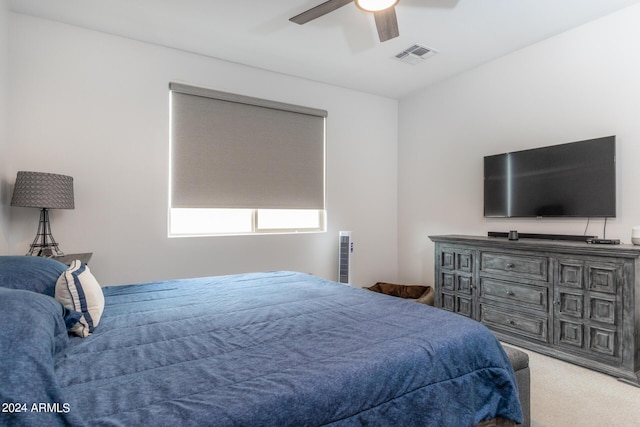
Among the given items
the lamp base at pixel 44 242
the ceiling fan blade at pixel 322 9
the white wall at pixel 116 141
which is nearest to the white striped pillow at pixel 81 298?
the lamp base at pixel 44 242

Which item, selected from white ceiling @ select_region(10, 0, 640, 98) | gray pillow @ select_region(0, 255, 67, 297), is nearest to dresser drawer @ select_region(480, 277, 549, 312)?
white ceiling @ select_region(10, 0, 640, 98)

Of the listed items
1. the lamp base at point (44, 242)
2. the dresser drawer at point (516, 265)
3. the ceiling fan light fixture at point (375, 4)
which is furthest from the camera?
the dresser drawer at point (516, 265)

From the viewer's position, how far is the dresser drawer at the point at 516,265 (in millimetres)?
2891

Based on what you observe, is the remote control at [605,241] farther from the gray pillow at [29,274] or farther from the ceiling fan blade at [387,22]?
the gray pillow at [29,274]

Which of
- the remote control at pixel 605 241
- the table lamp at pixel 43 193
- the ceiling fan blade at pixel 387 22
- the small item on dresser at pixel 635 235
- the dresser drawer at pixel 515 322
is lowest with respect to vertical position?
the dresser drawer at pixel 515 322

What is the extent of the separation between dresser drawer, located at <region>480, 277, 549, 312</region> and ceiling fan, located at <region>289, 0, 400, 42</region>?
7.77 ft

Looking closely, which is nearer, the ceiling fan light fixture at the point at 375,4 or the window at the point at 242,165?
the ceiling fan light fixture at the point at 375,4

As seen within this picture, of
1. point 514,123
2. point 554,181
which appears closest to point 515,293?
point 554,181

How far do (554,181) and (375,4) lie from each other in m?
2.25

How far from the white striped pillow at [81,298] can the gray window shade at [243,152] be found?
2055mm

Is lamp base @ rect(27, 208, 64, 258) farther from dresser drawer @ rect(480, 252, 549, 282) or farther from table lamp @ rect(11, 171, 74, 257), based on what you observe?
dresser drawer @ rect(480, 252, 549, 282)

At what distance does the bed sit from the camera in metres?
0.85

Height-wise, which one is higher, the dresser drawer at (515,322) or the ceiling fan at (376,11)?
the ceiling fan at (376,11)

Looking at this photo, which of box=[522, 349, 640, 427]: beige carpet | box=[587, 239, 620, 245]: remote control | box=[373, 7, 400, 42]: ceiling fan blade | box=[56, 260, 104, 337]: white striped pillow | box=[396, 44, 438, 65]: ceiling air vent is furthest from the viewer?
box=[396, 44, 438, 65]: ceiling air vent
